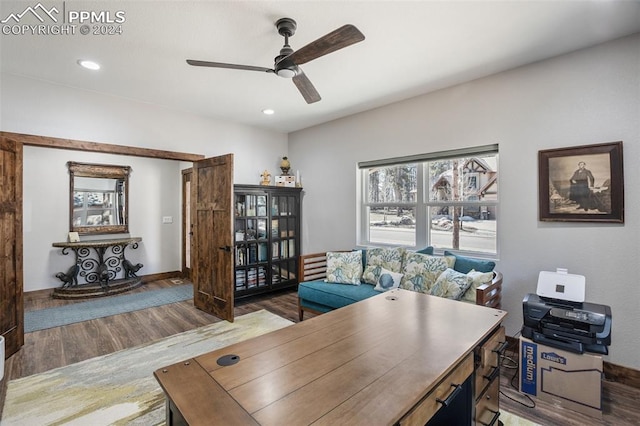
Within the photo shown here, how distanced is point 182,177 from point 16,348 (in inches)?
156

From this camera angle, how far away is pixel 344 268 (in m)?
3.60

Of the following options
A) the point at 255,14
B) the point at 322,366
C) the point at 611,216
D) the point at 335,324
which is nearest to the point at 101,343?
the point at 335,324

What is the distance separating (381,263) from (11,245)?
3.71 m

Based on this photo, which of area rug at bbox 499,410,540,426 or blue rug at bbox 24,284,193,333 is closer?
area rug at bbox 499,410,540,426

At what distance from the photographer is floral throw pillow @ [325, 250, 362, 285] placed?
11.6ft

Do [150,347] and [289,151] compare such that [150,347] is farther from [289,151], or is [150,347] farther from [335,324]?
[289,151]

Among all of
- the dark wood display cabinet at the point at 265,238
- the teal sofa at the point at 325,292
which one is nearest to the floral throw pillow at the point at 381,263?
the teal sofa at the point at 325,292

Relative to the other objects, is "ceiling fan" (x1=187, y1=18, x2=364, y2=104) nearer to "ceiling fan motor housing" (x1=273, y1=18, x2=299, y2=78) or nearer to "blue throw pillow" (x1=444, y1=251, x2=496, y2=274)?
"ceiling fan motor housing" (x1=273, y1=18, x2=299, y2=78)

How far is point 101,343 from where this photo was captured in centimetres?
312

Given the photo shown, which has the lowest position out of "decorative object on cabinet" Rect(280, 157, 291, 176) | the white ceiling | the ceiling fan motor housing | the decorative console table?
the decorative console table

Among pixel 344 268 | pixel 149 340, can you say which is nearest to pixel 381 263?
pixel 344 268

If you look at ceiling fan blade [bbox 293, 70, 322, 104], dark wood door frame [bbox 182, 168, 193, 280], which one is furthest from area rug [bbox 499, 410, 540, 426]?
dark wood door frame [bbox 182, 168, 193, 280]

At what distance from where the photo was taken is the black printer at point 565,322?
2.05 meters

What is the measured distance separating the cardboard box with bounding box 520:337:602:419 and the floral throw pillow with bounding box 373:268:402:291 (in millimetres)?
1190
